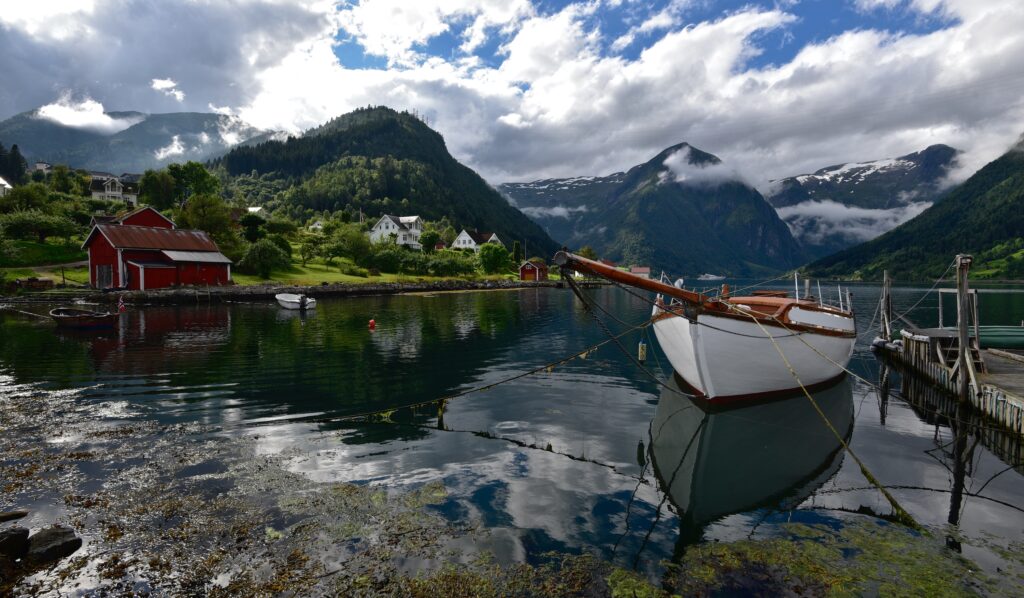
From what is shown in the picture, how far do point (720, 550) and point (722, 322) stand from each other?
951cm

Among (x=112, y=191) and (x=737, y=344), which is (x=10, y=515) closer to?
(x=737, y=344)

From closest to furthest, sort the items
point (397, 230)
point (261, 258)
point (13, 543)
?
point (13, 543) → point (261, 258) → point (397, 230)

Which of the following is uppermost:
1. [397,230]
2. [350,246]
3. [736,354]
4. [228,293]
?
[397,230]

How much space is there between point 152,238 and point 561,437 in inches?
3045

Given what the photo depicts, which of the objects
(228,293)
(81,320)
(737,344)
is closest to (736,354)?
(737,344)

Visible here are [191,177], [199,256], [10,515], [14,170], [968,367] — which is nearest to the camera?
[10,515]

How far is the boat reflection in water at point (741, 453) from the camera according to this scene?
41.0 ft

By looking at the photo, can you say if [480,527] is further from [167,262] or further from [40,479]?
[167,262]

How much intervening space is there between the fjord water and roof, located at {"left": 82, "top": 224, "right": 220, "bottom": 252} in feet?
124

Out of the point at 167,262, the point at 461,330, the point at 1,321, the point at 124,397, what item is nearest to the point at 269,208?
the point at 167,262

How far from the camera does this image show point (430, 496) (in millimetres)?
12031

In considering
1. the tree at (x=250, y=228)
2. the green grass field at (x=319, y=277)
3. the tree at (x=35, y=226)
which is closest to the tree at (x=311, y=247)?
the green grass field at (x=319, y=277)

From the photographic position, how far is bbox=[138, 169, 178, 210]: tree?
112688mm

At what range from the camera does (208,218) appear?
8450 centimetres
